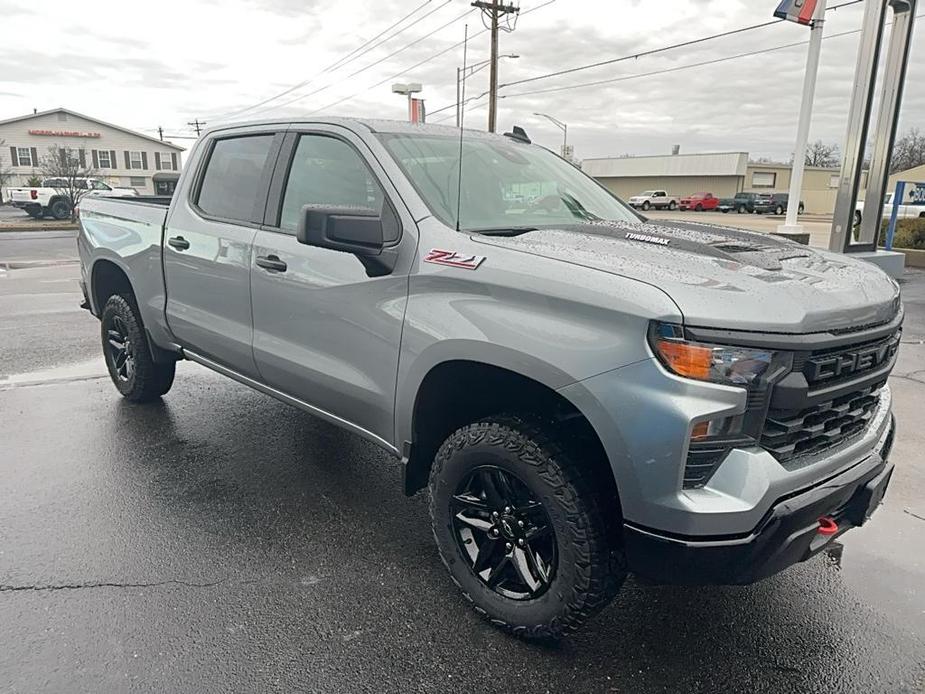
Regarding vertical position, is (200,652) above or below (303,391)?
below

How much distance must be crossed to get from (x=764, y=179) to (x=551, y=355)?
250 ft

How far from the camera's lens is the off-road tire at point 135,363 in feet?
15.7

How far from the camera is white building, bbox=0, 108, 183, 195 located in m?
53.2

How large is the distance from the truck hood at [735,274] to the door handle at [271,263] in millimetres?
1142

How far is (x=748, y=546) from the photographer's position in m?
2.00

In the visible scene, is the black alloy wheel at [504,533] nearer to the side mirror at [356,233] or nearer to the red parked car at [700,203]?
the side mirror at [356,233]

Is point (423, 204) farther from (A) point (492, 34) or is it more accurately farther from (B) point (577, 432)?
(A) point (492, 34)

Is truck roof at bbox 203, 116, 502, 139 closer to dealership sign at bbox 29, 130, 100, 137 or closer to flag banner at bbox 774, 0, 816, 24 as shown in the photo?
flag banner at bbox 774, 0, 816, 24

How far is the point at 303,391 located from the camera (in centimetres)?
336

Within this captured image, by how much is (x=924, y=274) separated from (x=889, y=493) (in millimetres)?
11622

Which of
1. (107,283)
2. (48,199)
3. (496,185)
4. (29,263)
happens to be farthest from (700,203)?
(496,185)

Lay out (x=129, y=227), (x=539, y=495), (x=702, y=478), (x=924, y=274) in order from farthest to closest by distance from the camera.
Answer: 1. (x=924, y=274)
2. (x=129, y=227)
3. (x=539, y=495)
4. (x=702, y=478)

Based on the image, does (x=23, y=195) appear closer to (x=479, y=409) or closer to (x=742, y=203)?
(x=479, y=409)

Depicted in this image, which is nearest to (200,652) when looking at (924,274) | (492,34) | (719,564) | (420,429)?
(420,429)
